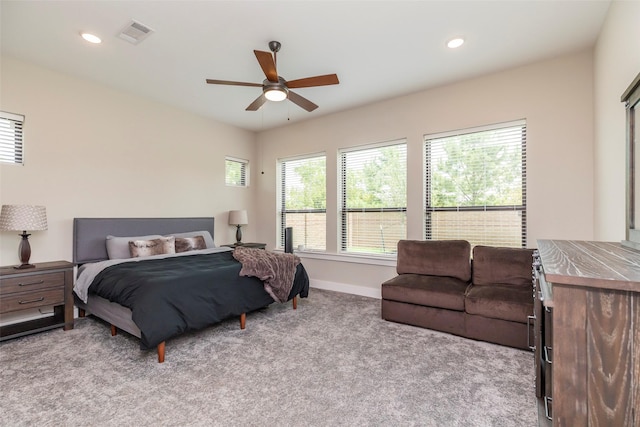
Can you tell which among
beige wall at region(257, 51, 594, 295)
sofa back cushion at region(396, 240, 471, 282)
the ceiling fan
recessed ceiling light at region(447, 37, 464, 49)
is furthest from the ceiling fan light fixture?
sofa back cushion at region(396, 240, 471, 282)

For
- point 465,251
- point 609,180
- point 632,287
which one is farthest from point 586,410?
point 465,251

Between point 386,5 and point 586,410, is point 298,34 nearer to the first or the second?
point 386,5

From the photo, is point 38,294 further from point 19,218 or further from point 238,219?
point 238,219

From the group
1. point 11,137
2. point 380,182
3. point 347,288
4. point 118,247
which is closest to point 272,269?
point 347,288

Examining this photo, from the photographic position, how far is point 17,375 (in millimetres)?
2195

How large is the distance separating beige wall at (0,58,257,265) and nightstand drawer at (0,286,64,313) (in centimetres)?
59

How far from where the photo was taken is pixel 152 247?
149 inches

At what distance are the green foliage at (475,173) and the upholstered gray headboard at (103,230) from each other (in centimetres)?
387

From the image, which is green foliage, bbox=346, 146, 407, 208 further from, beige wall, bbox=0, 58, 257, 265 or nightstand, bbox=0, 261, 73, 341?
nightstand, bbox=0, 261, 73, 341

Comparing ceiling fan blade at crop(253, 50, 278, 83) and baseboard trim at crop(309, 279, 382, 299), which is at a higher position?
ceiling fan blade at crop(253, 50, 278, 83)

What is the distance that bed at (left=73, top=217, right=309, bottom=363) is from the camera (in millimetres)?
2389

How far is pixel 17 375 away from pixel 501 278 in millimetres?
4324

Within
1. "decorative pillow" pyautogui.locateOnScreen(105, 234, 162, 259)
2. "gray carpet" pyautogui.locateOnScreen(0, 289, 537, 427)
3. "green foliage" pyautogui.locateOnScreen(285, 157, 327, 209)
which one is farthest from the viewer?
"green foliage" pyautogui.locateOnScreen(285, 157, 327, 209)

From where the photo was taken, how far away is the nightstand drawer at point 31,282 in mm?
2709
